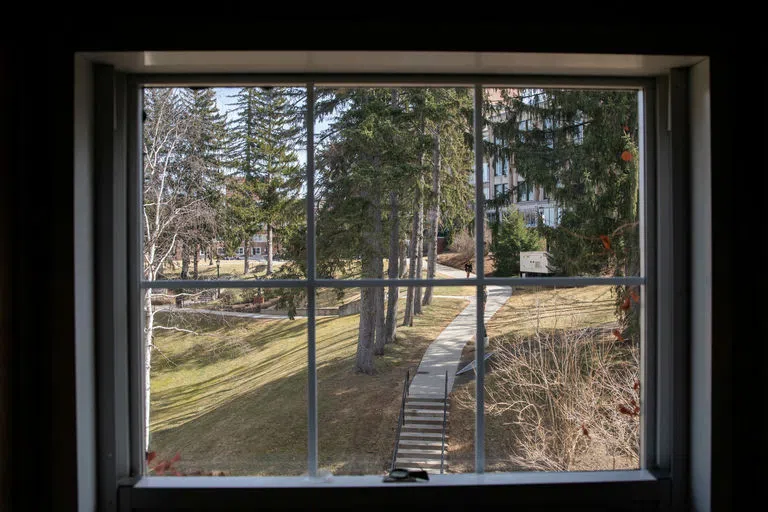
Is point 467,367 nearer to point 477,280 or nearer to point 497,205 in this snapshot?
point 477,280

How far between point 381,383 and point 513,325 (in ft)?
1.62

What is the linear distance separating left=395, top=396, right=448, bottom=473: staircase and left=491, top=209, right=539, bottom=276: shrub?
52cm

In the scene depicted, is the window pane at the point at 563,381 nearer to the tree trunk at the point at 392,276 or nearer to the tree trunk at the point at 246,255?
the tree trunk at the point at 392,276

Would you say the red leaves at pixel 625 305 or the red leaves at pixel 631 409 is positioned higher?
the red leaves at pixel 625 305

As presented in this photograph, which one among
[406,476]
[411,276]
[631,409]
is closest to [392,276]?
[411,276]

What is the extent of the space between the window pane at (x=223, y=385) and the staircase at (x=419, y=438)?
13.1 inches

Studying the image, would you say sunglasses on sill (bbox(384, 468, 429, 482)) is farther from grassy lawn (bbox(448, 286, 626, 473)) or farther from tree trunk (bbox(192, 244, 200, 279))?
tree trunk (bbox(192, 244, 200, 279))

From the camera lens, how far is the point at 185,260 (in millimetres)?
1771
